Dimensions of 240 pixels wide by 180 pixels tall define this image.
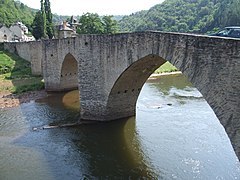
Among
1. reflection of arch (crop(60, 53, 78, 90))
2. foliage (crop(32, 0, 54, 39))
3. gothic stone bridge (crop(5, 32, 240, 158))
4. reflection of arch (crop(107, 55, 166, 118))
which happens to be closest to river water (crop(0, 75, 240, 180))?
reflection of arch (crop(107, 55, 166, 118))

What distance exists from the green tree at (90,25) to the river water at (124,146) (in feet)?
132

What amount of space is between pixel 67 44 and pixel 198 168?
16.2 meters

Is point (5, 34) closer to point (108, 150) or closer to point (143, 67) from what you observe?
Answer: point (143, 67)

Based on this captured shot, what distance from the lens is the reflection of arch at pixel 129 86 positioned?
18087mm

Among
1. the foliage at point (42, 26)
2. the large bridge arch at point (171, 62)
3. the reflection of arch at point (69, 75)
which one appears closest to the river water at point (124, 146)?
the large bridge arch at point (171, 62)

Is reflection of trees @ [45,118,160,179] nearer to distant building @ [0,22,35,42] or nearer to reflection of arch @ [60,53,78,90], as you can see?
reflection of arch @ [60,53,78,90]

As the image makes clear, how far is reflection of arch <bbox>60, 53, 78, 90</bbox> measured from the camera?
31.0 metres

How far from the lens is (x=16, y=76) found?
132 feet

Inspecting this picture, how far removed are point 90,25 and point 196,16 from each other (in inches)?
2240

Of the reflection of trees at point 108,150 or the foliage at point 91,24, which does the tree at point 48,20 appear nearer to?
the foliage at point 91,24

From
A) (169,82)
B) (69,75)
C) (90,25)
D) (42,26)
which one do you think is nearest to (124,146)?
(69,75)

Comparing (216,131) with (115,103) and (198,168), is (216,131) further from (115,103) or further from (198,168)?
(115,103)

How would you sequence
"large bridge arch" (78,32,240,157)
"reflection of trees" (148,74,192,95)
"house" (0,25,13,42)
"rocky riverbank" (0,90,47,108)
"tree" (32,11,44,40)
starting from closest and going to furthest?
1. "large bridge arch" (78,32,240,157)
2. "rocky riverbank" (0,90,47,108)
3. "reflection of trees" (148,74,192,95)
4. "tree" (32,11,44,40)
5. "house" (0,25,13,42)

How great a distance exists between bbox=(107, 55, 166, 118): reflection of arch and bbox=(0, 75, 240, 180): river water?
908mm
